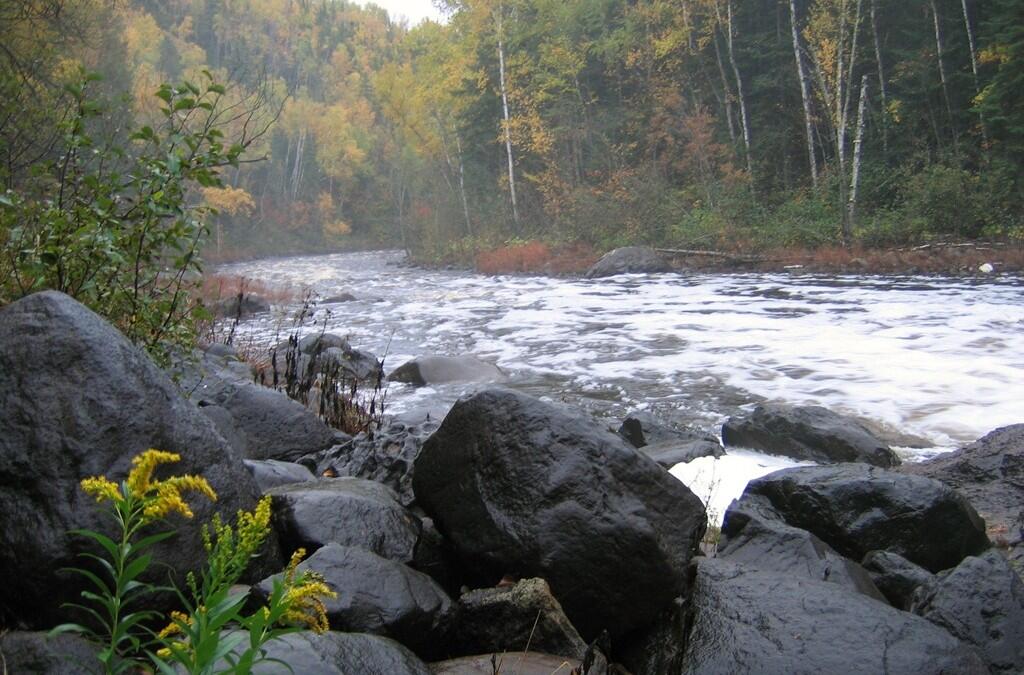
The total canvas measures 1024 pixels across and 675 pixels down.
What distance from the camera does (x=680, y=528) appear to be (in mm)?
3514

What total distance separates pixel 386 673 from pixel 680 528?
5.22 feet

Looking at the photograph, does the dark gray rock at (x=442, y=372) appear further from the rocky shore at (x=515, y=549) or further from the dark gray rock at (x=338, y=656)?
the dark gray rock at (x=338, y=656)

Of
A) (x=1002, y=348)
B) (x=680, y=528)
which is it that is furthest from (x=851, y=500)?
(x=1002, y=348)

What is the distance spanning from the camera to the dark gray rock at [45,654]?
2082mm

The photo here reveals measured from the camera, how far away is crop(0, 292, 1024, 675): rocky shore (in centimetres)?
263

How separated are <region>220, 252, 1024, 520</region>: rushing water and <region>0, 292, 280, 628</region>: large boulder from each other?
396 centimetres

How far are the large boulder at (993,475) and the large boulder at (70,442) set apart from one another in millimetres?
4634

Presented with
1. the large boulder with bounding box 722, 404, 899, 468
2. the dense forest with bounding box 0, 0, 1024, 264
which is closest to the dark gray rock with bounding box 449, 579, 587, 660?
the large boulder with bounding box 722, 404, 899, 468

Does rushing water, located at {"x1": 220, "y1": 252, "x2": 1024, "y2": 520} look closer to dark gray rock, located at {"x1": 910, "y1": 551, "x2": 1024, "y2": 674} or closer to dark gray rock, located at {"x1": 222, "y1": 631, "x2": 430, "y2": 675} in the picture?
dark gray rock, located at {"x1": 910, "y1": 551, "x2": 1024, "y2": 674}

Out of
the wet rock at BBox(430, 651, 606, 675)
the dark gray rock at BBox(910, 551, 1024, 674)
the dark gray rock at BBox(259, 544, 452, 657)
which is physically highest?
the dark gray rock at BBox(259, 544, 452, 657)

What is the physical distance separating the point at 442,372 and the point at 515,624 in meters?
8.05

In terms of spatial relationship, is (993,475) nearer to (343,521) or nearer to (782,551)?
(782,551)

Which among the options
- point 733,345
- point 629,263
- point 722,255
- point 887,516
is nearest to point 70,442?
point 887,516

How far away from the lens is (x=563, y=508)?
134 inches
